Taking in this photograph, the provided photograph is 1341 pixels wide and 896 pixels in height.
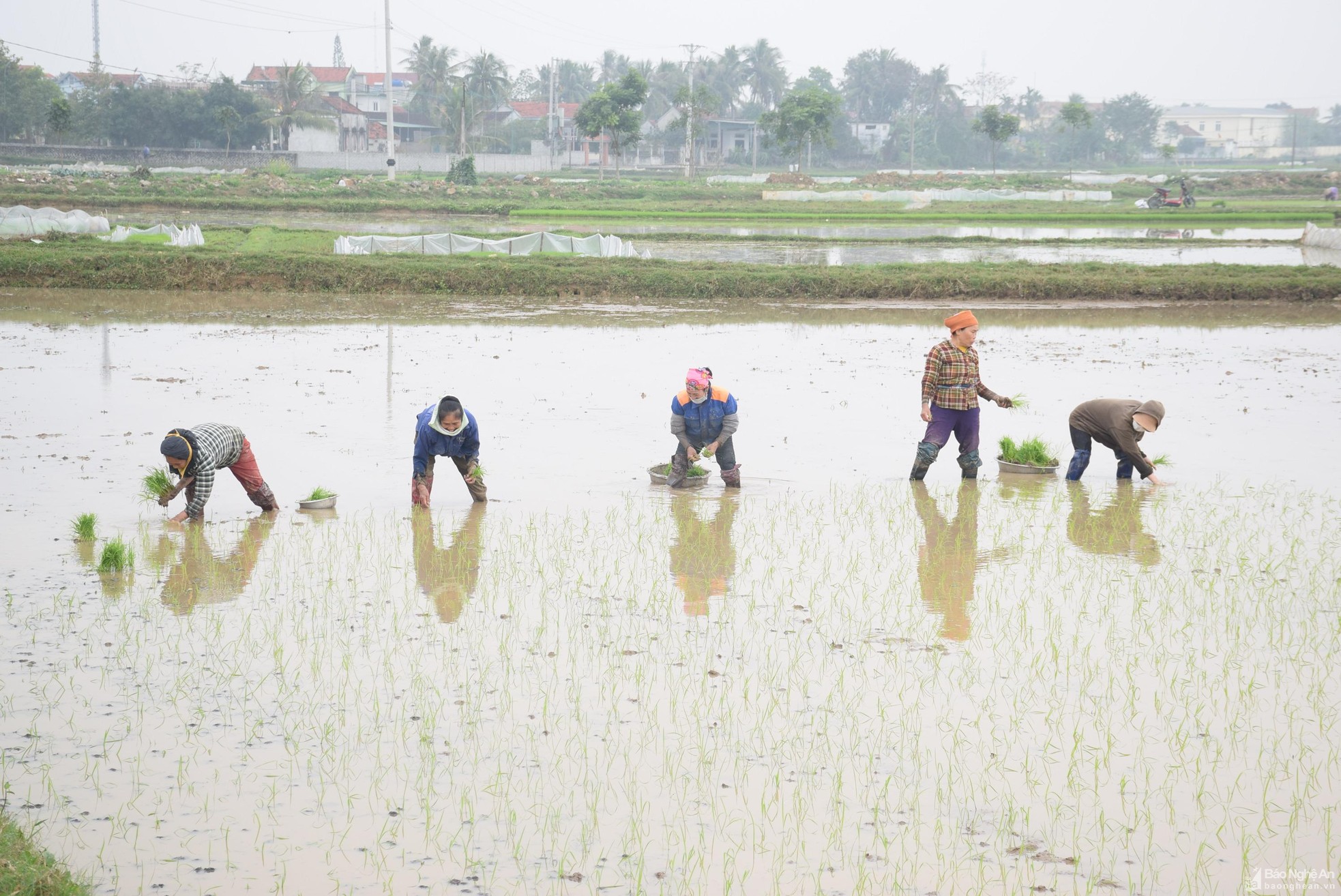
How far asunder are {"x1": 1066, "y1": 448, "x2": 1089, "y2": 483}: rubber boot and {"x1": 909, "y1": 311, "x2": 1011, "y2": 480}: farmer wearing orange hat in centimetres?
73

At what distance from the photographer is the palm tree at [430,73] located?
84.0m

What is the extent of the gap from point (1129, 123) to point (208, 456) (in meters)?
109

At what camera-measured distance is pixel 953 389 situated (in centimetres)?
877

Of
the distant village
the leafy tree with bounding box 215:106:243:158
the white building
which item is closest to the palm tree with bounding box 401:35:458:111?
the distant village

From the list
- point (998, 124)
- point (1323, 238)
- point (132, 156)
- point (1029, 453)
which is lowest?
point (1029, 453)

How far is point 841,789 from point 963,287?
17903mm

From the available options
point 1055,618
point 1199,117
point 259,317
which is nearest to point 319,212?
point 259,317

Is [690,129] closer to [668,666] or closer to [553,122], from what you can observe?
[553,122]

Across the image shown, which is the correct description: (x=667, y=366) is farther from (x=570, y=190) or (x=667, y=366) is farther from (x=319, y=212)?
(x=570, y=190)

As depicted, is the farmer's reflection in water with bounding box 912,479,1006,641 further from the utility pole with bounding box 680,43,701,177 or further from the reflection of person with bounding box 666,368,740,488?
the utility pole with bounding box 680,43,701,177

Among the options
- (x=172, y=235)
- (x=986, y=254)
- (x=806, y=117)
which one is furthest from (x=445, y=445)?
(x=806, y=117)

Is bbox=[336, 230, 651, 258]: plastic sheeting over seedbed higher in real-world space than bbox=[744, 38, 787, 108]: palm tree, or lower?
lower

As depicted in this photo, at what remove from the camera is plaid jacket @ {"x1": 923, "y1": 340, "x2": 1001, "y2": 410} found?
8750 millimetres

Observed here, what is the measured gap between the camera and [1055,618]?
6.11 meters
